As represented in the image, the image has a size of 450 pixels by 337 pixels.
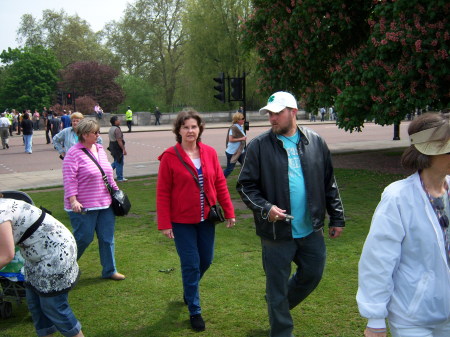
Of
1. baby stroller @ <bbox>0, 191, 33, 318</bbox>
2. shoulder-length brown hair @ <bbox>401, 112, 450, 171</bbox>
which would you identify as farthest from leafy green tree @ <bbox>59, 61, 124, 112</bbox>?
shoulder-length brown hair @ <bbox>401, 112, 450, 171</bbox>

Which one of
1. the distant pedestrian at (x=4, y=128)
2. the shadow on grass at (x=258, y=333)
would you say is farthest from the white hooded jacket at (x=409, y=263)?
the distant pedestrian at (x=4, y=128)

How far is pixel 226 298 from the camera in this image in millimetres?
4805

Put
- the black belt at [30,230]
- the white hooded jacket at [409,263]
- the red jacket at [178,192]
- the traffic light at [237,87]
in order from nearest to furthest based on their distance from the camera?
the white hooded jacket at [409,263] → the black belt at [30,230] → the red jacket at [178,192] → the traffic light at [237,87]

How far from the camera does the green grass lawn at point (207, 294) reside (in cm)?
421

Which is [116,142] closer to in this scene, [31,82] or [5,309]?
[5,309]

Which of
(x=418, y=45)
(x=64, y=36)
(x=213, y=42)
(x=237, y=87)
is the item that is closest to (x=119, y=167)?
(x=237, y=87)

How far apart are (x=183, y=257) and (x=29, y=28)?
7045 centimetres

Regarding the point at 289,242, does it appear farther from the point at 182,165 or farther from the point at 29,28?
the point at 29,28

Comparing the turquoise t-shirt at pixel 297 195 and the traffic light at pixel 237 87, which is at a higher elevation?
the traffic light at pixel 237 87

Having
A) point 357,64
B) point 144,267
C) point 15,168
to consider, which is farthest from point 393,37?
point 15,168

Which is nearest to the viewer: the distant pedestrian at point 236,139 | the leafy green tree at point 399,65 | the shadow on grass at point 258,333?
the shadow on grass at point 258,333

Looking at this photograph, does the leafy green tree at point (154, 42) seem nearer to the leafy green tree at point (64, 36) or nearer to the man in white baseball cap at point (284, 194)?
the leafy green tree at point (64, 36)

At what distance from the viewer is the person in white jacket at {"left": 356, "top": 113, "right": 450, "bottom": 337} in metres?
2.27

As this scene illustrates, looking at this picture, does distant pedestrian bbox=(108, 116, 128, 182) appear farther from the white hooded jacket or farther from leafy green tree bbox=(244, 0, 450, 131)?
the white hooded jacket
